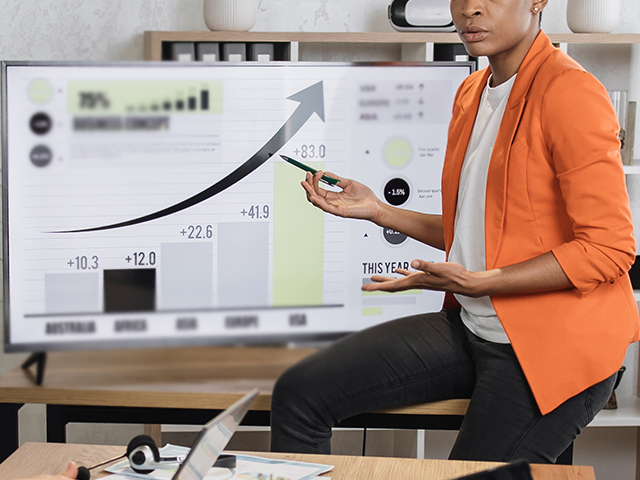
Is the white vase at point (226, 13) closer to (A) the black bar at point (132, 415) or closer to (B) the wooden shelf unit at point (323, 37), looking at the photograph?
(B) the wooden shelf unit at point (323, 37)

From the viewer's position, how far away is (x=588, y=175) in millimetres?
813

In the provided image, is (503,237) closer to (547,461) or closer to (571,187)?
(571,187)

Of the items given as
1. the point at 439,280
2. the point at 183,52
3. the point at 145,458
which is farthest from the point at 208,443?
the point at 183,52

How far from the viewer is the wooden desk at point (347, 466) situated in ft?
2.21

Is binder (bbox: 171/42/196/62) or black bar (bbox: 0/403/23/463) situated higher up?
binder (bbox: 171/42/196/62)

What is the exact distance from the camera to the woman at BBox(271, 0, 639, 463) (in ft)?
2.73

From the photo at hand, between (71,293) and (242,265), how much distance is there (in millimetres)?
288

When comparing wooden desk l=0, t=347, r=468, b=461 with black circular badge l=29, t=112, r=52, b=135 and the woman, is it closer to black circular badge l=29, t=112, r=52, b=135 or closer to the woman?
the woman

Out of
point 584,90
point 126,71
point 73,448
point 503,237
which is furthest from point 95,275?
point 584,90

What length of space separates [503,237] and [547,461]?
0.98 feet

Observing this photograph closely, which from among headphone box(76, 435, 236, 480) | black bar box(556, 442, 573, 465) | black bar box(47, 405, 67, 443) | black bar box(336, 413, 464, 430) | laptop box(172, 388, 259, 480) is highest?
laptop box(172, 388, 259, 480)

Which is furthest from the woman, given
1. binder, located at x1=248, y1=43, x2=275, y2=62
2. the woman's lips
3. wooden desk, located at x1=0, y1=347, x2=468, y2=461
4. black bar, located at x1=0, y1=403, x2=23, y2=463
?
binder, located at x1=248, y1=43, x2=275, y2=62

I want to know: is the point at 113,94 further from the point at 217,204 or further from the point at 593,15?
the point at 593,15

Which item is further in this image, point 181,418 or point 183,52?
point 183,52
